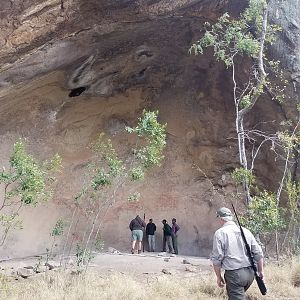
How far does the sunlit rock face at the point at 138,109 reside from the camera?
34.6ft

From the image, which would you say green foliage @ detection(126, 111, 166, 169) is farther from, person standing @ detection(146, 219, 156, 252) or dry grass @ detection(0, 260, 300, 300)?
person standing @ detection(146, 219, 156, 252)

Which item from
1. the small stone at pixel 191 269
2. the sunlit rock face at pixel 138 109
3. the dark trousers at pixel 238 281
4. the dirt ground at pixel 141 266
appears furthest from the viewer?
the sunlit rock face at pixel 138 109

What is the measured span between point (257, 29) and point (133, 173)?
481 centimetres

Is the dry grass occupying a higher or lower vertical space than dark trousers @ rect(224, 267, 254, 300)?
lower

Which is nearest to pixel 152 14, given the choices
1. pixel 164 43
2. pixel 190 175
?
pixel 164 43

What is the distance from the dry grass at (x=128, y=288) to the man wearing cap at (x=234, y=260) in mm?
1587

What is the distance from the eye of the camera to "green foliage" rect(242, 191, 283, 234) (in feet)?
24.6

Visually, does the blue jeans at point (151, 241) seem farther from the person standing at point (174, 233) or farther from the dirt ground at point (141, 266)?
the dirt ground at point (141, 266)

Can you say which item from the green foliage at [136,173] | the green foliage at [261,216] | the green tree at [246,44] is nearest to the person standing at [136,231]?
the green tree at [246,44]

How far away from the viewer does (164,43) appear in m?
12.3

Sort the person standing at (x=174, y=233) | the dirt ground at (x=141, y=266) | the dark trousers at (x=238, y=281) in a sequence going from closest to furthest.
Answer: the dark trousers at (x=238, y=281), the dirt ground at (x=141, y=266), the person standing at (x=174, y=233)

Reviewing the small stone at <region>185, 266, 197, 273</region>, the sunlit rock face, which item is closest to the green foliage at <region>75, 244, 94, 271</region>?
the small stone at <region>185, 266, 197, 273</region>

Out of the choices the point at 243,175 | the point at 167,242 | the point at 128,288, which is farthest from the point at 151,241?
the point at 128,288

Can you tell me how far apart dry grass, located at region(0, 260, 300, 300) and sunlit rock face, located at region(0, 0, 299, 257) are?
17.9 feet
